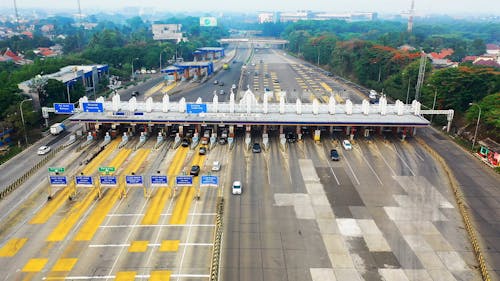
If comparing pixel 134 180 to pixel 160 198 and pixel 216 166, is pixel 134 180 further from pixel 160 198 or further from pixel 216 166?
pixel 216 166

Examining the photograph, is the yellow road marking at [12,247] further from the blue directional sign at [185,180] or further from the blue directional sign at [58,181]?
the blue directional sign at [185,180]

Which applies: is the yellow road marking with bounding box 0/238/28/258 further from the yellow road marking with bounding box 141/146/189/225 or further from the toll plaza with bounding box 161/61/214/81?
the toll plaza with bounding box 161/61/214/81

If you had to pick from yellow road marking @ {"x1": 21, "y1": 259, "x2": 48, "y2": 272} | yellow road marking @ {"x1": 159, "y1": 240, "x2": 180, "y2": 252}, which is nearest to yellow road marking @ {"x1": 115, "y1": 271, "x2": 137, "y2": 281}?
yellow road marking @ {"x1": 159, "y1": 240, "x2": 180, "y2": 252}

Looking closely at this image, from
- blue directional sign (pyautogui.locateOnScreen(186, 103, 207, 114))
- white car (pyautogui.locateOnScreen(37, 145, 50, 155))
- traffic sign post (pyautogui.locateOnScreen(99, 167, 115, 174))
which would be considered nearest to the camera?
traffic sign post (pyautogui.locateOnScreen(99, 167, 115, 174))

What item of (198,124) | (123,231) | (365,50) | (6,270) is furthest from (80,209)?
(365,50)

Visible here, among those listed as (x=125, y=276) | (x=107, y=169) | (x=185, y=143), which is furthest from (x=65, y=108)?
(x=125, y=276)
